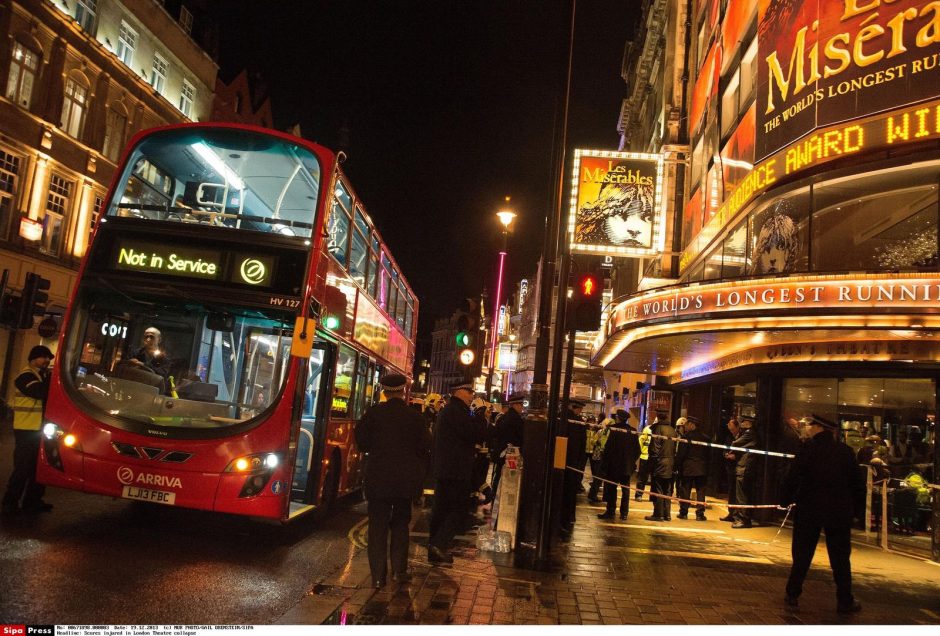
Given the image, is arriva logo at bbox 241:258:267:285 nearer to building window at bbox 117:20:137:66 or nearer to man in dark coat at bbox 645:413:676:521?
man in dark coat at bbox 645:413:676:521

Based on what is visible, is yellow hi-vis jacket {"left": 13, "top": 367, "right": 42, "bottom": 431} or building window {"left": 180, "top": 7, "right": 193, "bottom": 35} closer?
yellow hi-vis jacket {"left": 13, "top": 367, "right": 42, "bottom": 431}

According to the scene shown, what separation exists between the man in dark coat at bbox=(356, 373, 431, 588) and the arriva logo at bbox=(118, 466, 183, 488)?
1.96 m

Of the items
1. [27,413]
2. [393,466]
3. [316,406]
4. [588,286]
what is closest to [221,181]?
[316,406]

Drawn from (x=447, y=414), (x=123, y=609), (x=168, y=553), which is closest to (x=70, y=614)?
(x=123, y=609)

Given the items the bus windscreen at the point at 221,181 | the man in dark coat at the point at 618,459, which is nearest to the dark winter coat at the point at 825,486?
the man in dark coat at the point at 618,459

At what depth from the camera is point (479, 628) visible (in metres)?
5.08

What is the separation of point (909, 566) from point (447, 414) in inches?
253

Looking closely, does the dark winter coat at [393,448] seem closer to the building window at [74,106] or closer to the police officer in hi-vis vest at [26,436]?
the police officer in hi-vis vest at [26,436]

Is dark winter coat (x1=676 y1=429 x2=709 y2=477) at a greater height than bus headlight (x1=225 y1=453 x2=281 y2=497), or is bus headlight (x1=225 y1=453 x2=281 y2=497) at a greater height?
dark winter coat (x1=676 y1=429 x2=709 y2=477)

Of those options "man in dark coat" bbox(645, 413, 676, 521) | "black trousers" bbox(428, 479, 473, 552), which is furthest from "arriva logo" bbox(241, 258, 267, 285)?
"man in dark coat" bbox(645, 413, 676, 521)

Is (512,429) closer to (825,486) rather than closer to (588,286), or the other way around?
(588,286)

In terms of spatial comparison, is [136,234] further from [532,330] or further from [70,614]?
[532,330]

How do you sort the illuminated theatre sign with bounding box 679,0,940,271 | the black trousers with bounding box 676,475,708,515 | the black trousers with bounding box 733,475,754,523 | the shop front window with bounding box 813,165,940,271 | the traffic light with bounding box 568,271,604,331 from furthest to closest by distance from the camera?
the black trousers with bounding box 676,475,708,515
the black trousers with bounding box 733,475,754,523
the shop front window with bounding box 813,165,940,271
the illuminated theatre sign with bounding box 679,0,940,271
the traffic light with bounding box 568,271,604,331

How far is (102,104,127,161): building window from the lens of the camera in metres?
26.3
